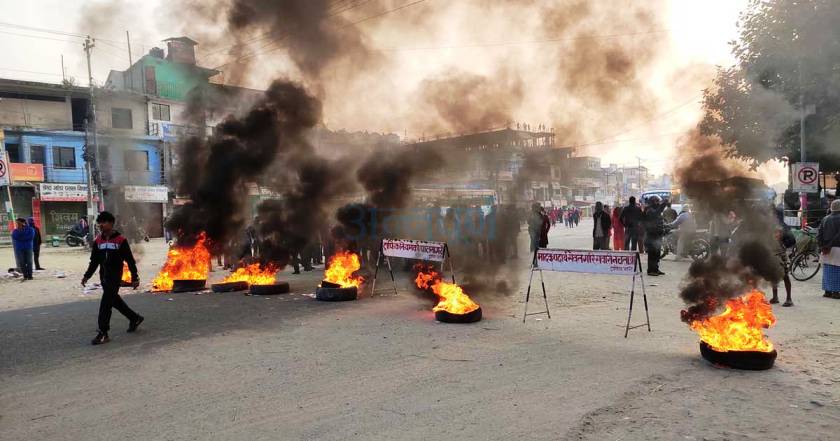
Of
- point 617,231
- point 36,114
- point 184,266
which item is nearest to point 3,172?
point 184,266

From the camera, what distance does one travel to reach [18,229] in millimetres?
13570

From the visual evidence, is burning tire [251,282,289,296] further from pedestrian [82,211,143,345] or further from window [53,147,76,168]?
window [53,147,76,168]

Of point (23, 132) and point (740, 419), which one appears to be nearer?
point (740, 419)

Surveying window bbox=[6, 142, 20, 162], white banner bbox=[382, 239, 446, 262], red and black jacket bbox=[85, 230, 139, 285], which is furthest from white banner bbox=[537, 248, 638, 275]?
window bbox=[6, 142, 20, 162]

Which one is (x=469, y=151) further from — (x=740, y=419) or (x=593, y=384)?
(x=740, y=419)

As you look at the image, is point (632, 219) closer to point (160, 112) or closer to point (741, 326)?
point (741, 326)

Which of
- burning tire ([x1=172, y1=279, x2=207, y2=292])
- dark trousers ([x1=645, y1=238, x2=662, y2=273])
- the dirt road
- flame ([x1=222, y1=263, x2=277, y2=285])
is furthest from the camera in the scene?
dark trousers ([x1=645, y1=238, x2=662, y2=273])

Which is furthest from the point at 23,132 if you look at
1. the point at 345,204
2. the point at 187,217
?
the point at 345,204

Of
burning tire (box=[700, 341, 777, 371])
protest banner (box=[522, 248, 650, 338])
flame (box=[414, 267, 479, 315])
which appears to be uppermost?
protest banner (box=[522, 248, 650, 338])

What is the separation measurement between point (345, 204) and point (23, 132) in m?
28.7

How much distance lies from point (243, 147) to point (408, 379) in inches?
370

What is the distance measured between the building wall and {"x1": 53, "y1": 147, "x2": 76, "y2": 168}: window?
4.59ft

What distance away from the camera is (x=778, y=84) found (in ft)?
22.0

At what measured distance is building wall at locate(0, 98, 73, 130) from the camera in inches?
1198
